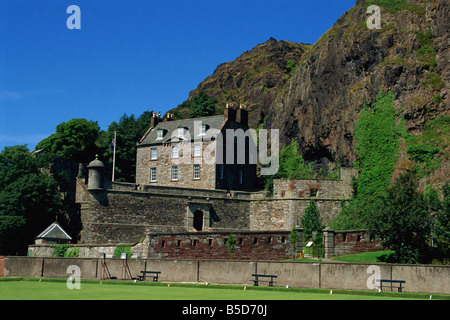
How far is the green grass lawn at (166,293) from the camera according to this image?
18.1 m

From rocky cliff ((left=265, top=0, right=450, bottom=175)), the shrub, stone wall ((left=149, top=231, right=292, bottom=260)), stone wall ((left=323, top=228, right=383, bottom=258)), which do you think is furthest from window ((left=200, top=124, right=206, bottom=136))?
stone wall ((left=323, top=228, right=383, bottom=258))

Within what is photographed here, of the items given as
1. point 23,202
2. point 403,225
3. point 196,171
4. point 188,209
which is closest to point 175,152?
point 196,171

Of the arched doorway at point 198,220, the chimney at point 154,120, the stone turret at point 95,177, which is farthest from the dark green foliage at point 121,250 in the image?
the chimney at point 154,120

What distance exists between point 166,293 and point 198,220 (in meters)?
32.1

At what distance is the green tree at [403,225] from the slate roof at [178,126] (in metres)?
26.1

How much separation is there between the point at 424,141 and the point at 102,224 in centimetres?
2741

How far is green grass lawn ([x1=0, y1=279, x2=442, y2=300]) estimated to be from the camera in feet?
59.3

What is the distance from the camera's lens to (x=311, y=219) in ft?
158

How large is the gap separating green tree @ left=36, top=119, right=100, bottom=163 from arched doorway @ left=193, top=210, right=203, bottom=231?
25.3m

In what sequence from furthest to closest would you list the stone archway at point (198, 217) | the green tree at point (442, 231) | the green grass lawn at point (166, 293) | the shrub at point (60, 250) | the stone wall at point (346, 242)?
the stone archway at point (198, 217) → the shrub at point (60, 250) → the stone wall at point (346, 242) → the green tree at point (442, 231) → the green grass lawn at point (166, 293)

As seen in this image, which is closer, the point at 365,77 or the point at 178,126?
the point at 365,77

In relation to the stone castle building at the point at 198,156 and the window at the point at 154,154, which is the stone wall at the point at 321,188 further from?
the window at the point at 154,154

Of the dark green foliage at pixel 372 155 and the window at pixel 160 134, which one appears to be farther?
the window at pixel 160 134

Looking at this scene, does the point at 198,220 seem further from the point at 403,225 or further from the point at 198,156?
the point at 403,225
